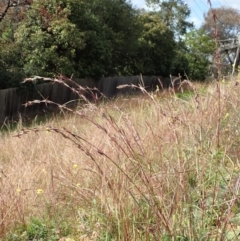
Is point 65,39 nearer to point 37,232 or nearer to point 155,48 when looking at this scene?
point 155,48

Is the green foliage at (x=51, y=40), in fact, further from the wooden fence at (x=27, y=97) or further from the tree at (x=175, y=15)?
the tree at (x=175, y=15)

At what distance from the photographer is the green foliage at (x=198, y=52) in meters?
32.0

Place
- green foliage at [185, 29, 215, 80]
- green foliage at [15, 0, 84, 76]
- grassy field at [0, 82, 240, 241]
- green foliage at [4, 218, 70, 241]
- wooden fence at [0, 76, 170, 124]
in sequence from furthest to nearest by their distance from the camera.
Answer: green foliage at [185, 29, 215, 80] → green foliage at [15, 0, 84, 76] → wooden fence at [0, 76, 170, 124] → green foliage at [4, 218, 70, 241] → grassy field at [0, 82, 240, 241]

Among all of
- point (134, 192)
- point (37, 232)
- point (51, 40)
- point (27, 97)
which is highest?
point (51, 40)

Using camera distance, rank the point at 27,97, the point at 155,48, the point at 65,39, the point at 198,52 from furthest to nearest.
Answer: the point at 198,52, the point at 155,48, the point at 65,39, the point at 27,97

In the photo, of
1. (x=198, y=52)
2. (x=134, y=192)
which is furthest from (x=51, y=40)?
(x=198, y=52)

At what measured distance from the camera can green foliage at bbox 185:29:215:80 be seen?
105 ft


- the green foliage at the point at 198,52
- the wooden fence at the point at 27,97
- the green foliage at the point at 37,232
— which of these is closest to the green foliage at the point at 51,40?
the wooden fence at the point at 27,97

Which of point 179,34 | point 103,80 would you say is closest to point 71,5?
point 103,80

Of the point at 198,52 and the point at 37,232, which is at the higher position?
the point at 198,52

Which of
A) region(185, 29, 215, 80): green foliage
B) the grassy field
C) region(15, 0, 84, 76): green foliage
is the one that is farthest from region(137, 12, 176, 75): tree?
the grassy field

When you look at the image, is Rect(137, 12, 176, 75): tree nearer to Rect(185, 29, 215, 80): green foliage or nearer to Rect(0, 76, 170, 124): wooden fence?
Rect(185, 29, 215, 80): green foliage

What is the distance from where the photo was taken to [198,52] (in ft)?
108

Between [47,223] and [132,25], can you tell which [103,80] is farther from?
[47,223]
